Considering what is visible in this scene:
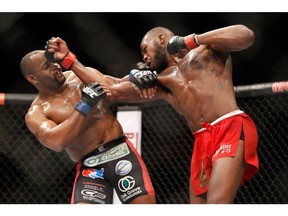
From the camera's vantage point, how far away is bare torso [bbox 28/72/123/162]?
2.24 meters

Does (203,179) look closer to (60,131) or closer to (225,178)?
(225,178)

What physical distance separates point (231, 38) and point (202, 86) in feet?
0.82

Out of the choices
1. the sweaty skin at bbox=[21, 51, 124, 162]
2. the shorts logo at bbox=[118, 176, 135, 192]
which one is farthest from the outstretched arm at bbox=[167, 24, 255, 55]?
the shorts logo at bbox=[118, 176, 135, 192]

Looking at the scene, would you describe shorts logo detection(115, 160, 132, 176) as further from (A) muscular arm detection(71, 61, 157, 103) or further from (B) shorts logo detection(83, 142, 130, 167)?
Answer: (A) muscular arm detection(71, 61, 157, 103)

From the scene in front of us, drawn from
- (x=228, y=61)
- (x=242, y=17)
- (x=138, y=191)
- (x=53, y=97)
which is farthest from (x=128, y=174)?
(x=242, y=17)

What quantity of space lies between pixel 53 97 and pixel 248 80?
6.07 ft

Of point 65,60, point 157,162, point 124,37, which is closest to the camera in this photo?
point 65,60

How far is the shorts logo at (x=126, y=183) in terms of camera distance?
219 cm

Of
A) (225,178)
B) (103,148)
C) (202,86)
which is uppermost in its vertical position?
(202,86)

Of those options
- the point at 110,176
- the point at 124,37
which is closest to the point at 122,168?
the point at 110,176

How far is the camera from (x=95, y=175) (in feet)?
7.27

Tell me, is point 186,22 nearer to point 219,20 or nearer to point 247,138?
point 219,20

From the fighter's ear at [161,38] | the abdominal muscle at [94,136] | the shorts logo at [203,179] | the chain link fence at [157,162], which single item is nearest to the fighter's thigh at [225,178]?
the shorts logo at [203,179]

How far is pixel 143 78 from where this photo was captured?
2.19 m
